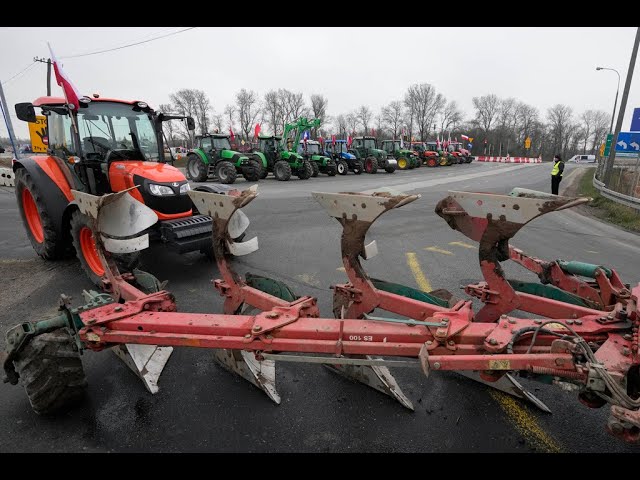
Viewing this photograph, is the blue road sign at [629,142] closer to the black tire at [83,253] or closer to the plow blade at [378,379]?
the plow blade at [378,379]

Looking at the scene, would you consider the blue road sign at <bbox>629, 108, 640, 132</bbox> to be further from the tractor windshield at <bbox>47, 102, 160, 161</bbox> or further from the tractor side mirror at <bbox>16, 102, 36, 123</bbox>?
the tractor side mirror at <bbox>16, 102, 36, 123</bbox>

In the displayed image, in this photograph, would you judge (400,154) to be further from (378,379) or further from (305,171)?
(378,379)

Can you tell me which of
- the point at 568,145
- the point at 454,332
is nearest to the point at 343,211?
the point at 454,332

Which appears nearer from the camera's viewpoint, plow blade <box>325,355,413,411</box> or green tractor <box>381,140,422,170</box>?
plow blade <box>325,355,413,411</box>

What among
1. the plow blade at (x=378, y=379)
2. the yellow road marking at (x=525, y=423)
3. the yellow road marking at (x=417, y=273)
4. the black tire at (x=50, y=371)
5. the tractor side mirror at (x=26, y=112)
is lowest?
the yellow road marking at (x=417, y=273)

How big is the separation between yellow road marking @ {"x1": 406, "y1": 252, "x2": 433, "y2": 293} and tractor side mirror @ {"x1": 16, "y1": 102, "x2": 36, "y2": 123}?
18.7 feet

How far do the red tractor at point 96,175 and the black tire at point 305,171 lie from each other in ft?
52.7

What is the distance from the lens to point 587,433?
8.17ft

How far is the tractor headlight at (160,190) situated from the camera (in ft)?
16.5

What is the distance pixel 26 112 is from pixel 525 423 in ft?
21.2

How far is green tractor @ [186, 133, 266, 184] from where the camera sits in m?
18.5

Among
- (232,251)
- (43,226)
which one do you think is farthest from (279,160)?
(232,251)

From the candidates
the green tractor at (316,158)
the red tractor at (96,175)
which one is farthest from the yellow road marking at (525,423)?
the green tractor at (316,158)

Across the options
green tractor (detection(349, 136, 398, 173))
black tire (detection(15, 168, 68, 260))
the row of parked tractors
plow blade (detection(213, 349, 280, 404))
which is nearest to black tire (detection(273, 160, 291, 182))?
the row of parked tractors
